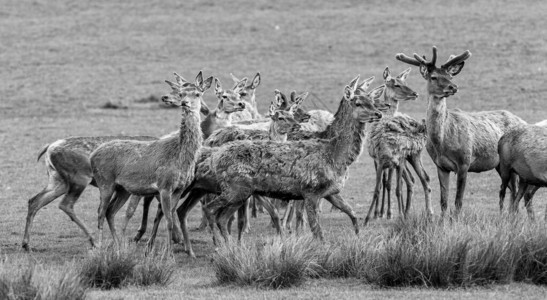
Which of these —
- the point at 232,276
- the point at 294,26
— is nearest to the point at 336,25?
the point at 294,26

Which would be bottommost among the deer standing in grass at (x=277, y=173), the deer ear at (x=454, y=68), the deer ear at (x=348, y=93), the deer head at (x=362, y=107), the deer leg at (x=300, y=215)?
the deer leg at (x=300, y=215)

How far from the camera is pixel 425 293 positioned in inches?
451

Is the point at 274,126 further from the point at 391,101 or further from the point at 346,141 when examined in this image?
the point at 391,101

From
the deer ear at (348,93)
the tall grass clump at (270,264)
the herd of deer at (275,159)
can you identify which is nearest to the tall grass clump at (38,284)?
the tall grass clump at (270,264)

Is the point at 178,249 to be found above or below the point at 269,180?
below

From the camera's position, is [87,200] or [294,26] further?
[294,26]

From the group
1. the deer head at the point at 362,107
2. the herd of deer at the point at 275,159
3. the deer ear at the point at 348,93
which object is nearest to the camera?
the herd of deer at the point at 275,159

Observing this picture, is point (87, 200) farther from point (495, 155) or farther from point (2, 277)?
point (2, 277)

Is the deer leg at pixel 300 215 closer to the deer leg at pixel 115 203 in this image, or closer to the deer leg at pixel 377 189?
the deer leg at pixel 377 189

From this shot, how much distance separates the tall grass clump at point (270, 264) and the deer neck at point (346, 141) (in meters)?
2.61

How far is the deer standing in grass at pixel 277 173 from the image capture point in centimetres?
1452

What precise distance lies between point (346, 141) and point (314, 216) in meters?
1.40

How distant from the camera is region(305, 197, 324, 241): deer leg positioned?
1448 cm

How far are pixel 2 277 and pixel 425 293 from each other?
15.8ft
